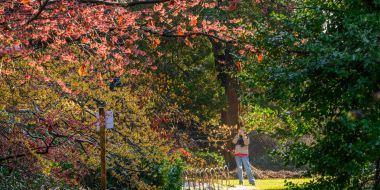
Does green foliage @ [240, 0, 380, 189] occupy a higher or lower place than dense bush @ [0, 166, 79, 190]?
higher

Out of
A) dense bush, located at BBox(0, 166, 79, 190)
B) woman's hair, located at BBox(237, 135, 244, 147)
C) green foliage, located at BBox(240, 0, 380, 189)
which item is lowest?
woman's hair, located at BBox(237, 135, 244, 147)

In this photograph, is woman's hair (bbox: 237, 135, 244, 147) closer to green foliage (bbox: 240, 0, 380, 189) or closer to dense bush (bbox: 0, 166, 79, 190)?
green foliage (bbox: 240, 0, 380, 189)

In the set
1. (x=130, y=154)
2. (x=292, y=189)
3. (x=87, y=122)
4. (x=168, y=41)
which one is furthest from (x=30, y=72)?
(x=168, y=41)

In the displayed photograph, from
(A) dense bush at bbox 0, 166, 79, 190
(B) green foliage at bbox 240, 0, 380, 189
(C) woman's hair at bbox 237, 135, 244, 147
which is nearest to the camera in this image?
(B) green foliage at bbox 240, 0, 380, 189

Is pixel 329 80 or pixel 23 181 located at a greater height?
pixel 329 80

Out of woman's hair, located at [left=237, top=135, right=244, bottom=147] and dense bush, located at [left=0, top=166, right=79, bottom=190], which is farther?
woman's hair, located at [left=237, top=135, right=244, bottom=147]

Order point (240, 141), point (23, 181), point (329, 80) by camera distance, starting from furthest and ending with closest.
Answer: point (240, 141)
point (23, 181)
point (329, 80)

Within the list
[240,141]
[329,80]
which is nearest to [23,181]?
[329,80]

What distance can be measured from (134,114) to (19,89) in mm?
2850

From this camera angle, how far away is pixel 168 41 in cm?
2422

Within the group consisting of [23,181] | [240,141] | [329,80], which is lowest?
[240,141]

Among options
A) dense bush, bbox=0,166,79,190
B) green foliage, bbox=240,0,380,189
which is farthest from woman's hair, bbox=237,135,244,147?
dense bush, bbox=0,166,79,190

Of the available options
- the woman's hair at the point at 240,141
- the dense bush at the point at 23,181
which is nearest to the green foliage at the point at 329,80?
the dense bush at the point at 23,181

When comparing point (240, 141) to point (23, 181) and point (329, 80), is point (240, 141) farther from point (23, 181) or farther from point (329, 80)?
point (329, 80)
